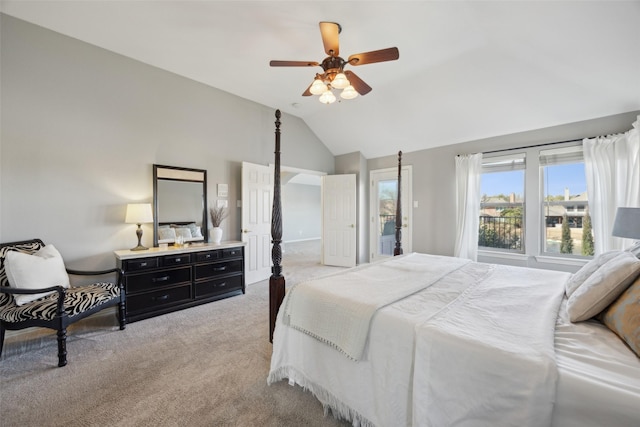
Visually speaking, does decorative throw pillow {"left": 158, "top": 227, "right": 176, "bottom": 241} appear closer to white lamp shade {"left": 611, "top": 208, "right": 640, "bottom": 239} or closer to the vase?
the vase

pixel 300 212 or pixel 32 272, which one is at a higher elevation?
pixel 300 212

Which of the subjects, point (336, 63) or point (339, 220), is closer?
point (336, 63)

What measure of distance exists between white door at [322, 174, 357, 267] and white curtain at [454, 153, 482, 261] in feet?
6.77

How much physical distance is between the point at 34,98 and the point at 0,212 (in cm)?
124

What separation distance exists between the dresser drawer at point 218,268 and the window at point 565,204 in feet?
15.2

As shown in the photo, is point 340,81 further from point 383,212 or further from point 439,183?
point 383,212

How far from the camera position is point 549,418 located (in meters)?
0.89

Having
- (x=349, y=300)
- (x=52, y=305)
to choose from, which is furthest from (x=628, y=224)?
(x=52, y=305)

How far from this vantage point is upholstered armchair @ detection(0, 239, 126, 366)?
2086 mm

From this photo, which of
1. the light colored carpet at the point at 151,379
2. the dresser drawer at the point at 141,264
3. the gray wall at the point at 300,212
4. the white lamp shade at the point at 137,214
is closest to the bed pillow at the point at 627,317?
the light colored carpet at the point at 151,379

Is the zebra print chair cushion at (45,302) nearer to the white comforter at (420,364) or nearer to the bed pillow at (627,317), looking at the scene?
the white comforter at (420,364)

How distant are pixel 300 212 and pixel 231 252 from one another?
5986mm

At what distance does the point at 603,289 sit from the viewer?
48.9 inches

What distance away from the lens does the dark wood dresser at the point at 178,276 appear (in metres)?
2.89
